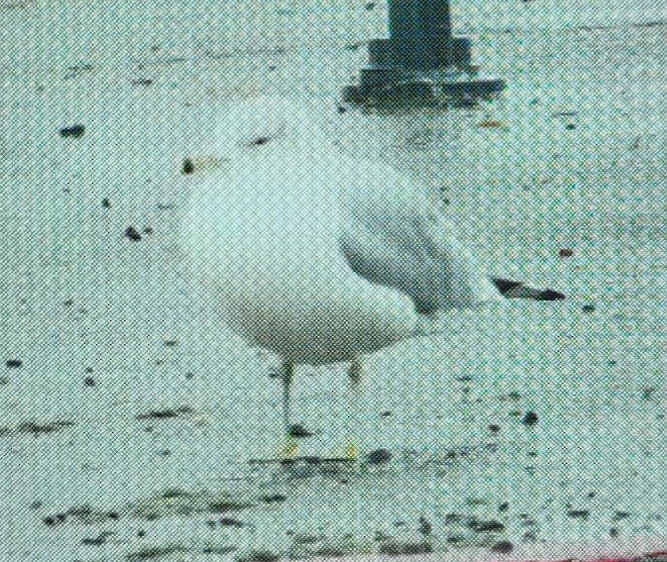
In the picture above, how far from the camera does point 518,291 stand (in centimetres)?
647

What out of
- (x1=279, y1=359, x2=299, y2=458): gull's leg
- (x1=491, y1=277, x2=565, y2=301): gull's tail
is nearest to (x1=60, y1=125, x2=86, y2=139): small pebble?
(x1=491, y1=277, x2=565, y2=301): gull's tail

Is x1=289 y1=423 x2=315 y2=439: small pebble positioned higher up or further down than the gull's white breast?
further down

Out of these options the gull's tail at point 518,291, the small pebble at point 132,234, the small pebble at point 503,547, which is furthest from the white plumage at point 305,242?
the small pebble at point 132,234

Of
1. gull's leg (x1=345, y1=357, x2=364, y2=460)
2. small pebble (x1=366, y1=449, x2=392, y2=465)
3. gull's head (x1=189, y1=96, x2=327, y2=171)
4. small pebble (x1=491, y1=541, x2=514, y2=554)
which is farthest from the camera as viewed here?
gull's head (x1=189, y1=96, x2=327, y2=171)

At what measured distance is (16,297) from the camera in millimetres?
7418

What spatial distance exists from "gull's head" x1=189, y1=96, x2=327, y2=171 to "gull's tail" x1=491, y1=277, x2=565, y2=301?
0.84 meters

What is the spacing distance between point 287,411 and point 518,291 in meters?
1.06

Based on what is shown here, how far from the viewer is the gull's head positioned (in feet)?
19.3

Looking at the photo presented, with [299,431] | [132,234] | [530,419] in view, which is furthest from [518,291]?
[132,234]

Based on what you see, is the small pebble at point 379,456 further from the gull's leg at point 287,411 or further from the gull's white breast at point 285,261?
the gull's white breast at point 285,261

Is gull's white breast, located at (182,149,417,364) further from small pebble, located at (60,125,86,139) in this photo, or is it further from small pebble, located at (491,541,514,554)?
small pebble, located at (60,125,86,139)

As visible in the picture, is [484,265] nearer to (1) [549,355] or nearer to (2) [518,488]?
(1) [549,355]

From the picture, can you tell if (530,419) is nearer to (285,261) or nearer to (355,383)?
(355,383)

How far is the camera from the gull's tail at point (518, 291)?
21.1ft
